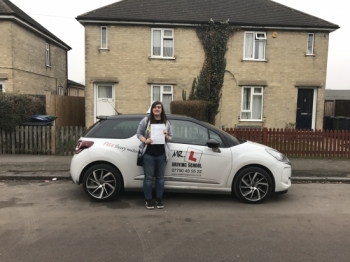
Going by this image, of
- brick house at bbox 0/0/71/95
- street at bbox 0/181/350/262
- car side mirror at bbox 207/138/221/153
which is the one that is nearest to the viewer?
street at bbox 0/181/350/262

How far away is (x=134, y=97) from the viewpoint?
14414 millimetres

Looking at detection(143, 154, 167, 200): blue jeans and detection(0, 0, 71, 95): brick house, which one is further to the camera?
detection(0, 0, 71, 95): brick house

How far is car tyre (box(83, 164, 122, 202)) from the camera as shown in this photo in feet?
17.6

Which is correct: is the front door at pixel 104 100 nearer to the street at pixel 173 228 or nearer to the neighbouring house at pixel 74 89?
the street at pixel 173 228

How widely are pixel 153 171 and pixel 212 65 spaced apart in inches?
402

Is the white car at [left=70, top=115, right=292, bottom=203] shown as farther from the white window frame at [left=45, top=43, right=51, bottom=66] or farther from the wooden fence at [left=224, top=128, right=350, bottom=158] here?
the white window frame at [left=45, top=43, right=51, bottom=66]

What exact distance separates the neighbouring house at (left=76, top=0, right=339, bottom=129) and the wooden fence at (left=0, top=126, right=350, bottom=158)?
484cm

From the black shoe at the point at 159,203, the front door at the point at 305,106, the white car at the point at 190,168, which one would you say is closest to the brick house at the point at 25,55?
the white car at the point at 190,168

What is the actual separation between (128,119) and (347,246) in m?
3.82

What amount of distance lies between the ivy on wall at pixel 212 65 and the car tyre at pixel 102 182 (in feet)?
30.5

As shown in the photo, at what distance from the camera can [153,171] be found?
504 cm

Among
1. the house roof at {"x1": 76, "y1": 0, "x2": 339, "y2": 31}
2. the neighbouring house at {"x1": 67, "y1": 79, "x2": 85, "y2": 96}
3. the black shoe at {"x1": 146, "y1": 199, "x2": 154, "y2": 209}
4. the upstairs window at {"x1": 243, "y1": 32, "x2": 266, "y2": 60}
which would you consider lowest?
the black shoe at {"x1": 146, "y1": 199, "x2": 154, "y2": 209}

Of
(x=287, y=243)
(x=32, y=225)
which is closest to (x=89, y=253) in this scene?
(x=32, y=225)

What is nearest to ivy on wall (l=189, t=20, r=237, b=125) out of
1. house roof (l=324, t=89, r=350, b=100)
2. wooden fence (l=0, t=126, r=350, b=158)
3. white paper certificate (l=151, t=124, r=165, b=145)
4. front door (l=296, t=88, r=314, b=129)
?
front door (l=296, t=88, r=314, b=129)
